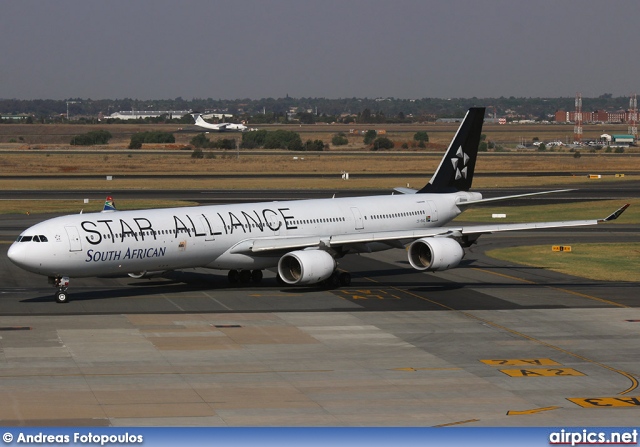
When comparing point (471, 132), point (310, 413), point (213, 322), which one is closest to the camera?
point (310, 413)

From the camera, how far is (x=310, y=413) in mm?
28141

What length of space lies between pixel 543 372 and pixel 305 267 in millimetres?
17793

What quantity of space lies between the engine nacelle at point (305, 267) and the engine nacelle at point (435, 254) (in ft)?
14.4

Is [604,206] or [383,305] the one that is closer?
[383,305]

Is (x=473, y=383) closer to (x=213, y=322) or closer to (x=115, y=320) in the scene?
(x=213, y=322)

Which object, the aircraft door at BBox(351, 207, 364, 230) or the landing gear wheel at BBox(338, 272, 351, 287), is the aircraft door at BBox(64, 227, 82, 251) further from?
the aircraft door at BBox(351, 207, 364, 230)

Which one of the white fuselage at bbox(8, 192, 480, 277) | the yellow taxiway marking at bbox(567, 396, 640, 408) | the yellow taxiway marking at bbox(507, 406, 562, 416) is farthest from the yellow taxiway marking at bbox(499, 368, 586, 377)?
the white fuselage at bbox(8, 192, 480, 277)

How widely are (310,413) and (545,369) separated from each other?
10.1 meters

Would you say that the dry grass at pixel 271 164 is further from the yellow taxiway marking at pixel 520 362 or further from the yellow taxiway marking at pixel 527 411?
the yellow taxiway marking at pixel 527 411

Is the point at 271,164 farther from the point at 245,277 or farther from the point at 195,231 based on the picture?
the point at 195,231

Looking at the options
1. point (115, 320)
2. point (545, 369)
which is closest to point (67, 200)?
point (115, 320)

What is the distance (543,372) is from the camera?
111 ft

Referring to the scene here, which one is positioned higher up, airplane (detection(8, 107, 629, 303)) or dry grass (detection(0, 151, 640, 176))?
airplane (detection(8, 107, 629, 303))

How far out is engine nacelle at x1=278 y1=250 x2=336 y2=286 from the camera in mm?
49375
